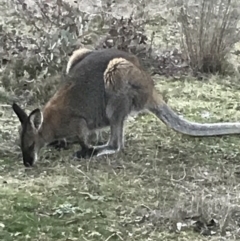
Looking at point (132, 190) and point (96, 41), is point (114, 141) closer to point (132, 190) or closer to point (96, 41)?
point (132, 190)

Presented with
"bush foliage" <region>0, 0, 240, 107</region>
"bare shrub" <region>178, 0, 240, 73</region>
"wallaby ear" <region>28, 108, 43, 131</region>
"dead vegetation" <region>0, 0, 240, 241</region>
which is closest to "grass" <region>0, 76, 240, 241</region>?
"dead vegetation" <region>0, 0, 240, 241</region>

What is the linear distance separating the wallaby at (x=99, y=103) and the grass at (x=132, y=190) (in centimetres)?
15

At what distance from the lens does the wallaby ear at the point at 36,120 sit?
5129 mm

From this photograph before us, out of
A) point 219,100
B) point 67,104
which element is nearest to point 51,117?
point 67,104

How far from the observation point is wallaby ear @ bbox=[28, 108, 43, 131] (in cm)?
513

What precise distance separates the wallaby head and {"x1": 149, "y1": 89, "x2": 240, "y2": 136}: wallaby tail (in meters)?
0.99

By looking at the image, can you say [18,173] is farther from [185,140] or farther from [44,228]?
[185,140]

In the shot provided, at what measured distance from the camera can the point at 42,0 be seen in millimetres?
9000

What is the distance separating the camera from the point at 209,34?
24.8 feet

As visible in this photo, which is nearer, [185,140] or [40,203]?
[40,203]

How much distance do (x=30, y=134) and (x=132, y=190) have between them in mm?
962

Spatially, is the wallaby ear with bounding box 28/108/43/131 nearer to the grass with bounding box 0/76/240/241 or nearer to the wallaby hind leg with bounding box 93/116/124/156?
the grass with bounding box 0/76/240/241

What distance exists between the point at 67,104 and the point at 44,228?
1.51 meters

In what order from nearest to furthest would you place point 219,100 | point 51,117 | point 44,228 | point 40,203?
point 44,228
point 40,203
point 51,117
point 219,100
